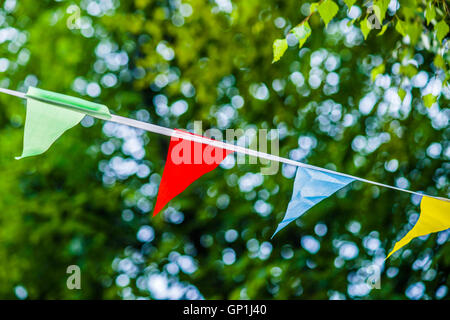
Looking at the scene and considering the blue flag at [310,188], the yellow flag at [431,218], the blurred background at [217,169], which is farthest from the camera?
the blurred background at [217,169]

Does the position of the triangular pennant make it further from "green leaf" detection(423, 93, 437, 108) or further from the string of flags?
"green leaf" detection(423, 93, 437, 108)

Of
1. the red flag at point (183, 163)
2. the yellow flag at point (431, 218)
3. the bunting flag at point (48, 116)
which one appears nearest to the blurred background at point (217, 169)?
the yellow flag at point (431, 218)

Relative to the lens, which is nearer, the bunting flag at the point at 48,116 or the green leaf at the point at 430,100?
the bunting flag at the point at 48,116

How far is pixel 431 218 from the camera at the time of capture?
7.33ft

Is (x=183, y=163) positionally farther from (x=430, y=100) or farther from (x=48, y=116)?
(x=430, y=100)

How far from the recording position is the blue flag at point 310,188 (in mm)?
2090

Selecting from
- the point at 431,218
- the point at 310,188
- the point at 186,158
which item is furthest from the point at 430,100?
the point at 186,158

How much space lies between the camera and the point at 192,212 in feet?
19.0

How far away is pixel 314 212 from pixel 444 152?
1.35m

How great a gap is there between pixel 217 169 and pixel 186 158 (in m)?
3.28

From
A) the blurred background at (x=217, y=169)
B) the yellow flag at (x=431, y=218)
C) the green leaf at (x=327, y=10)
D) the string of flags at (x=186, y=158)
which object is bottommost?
the yellow flag at (x=431, y=218)

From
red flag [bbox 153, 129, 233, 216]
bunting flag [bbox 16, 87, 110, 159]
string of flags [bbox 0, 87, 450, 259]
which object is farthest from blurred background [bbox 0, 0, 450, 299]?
bunting flag [bbox 16, 87, 110, 159]

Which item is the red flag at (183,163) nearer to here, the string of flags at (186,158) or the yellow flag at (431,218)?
the string of flags at (186,158)
